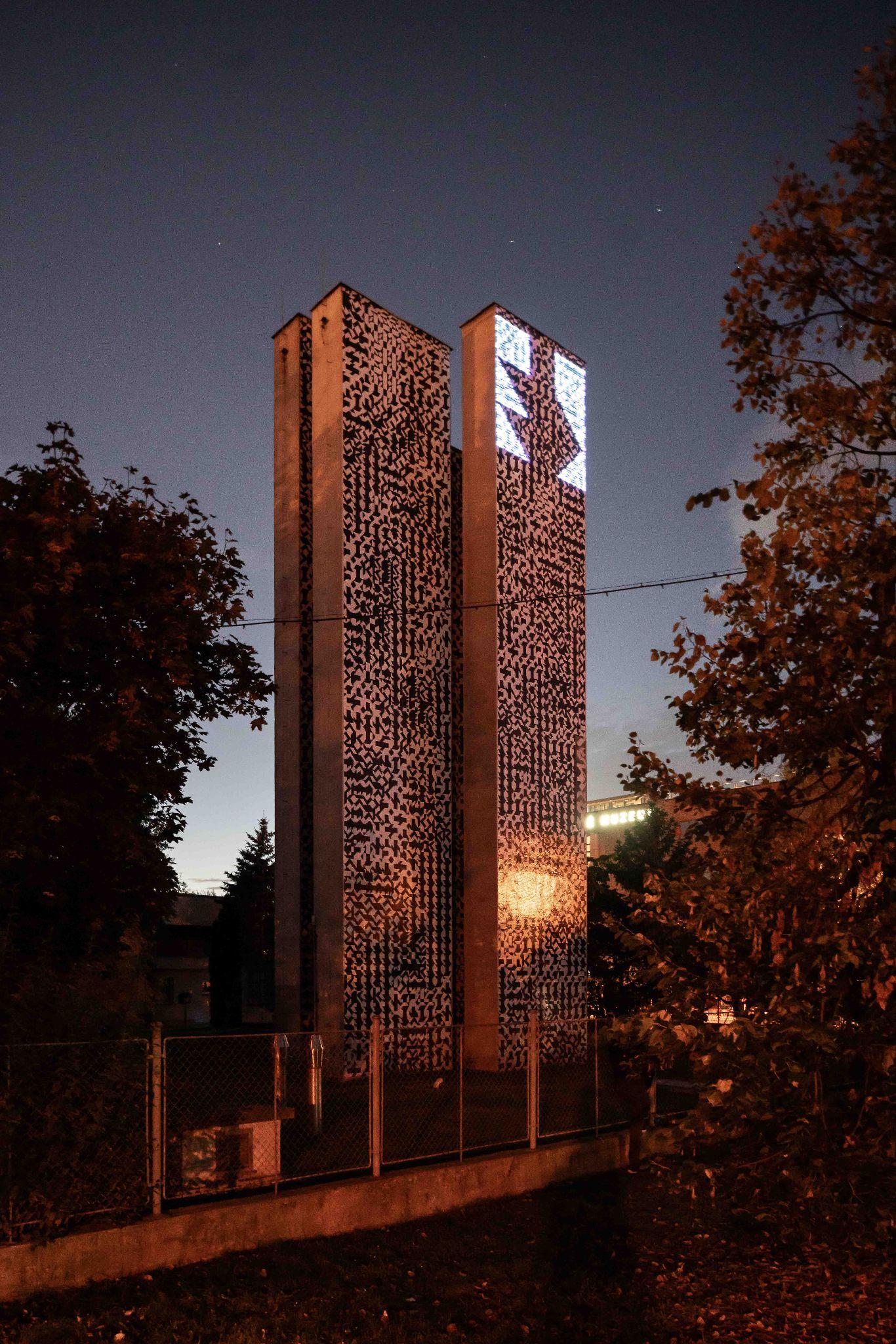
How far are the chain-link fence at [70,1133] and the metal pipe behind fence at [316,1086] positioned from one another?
3.14m

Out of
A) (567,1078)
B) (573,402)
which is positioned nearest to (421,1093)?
(567,1078)

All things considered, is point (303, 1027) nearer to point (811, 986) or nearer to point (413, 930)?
point (413, 930)

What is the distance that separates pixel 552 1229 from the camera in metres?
8.80

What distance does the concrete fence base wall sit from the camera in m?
6.95

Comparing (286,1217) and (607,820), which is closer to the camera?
(286,1217)

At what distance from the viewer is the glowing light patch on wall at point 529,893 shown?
17.9 metres

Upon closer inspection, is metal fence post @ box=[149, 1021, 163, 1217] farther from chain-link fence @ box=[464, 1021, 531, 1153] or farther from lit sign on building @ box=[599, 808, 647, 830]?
lit sign on building @ box=[599, 808, 647, 830]

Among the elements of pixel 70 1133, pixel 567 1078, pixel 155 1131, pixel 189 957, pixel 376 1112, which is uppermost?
pixel 70 1133

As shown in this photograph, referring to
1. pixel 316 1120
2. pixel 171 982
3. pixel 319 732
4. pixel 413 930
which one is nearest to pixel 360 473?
pixel 319 732

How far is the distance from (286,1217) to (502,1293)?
190 centimetres

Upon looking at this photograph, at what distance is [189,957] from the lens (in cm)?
4341

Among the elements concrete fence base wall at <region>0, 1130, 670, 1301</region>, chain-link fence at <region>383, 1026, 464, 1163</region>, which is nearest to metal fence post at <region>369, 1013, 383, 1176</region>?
concrete fence base wall at <region>0, 1130, 670, 1301</region>

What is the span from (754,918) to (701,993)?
0.49 metres

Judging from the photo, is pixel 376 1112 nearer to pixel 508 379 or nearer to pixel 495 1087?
pixel 495 1087
